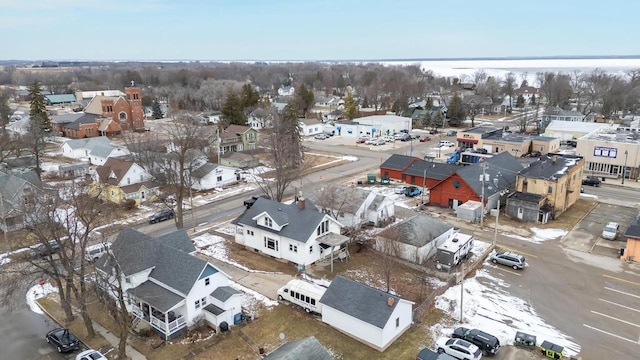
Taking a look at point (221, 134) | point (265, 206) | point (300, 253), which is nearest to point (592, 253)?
point (300, 253)

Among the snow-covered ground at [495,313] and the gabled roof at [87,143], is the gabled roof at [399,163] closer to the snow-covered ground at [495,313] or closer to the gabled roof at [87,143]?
the snow-covered ground at [495,313]

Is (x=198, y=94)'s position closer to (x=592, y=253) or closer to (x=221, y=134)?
(x=221, y=134)

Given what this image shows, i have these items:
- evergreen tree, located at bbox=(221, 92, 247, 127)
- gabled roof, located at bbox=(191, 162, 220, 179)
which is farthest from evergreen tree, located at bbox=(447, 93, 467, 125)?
gabled roof, located at bbox=(191, 162, 220, 179)

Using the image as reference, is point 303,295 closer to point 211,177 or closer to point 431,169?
point 431,169

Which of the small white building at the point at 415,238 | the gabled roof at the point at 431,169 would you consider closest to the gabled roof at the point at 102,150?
the gabled roof at the point at 431,169

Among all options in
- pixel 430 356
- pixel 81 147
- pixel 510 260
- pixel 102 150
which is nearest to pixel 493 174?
pixel 510 260

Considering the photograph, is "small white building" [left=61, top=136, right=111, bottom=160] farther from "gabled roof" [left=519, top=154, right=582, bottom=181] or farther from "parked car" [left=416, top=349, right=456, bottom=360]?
"parked car" [left=416, top=349, right=456, bottom=360]
